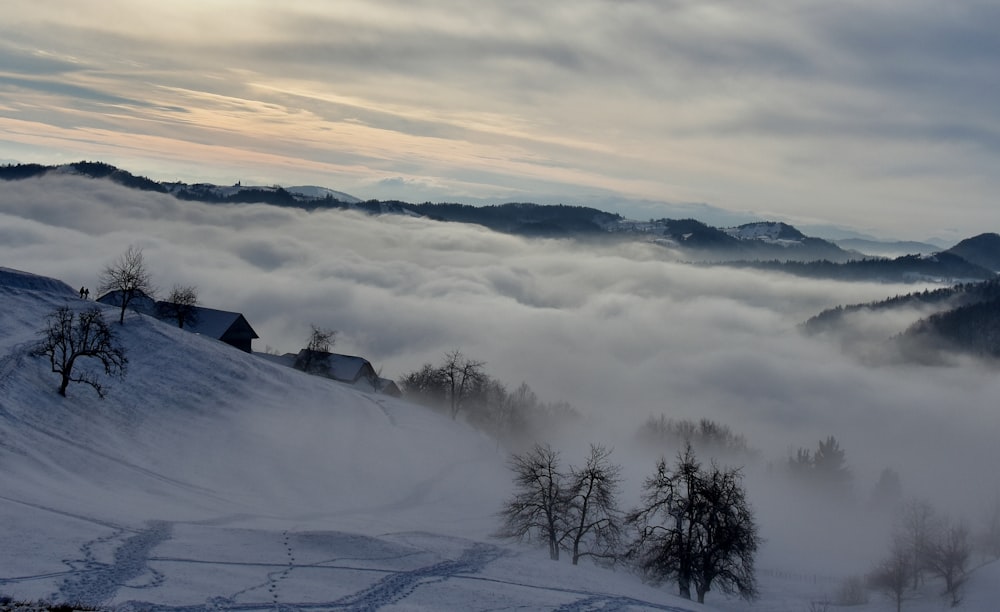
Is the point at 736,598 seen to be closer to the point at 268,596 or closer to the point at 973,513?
the point at 268,596

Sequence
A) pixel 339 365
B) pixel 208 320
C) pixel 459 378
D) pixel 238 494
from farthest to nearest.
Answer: pixel 339 365 → pixel 459 378 → pixel 208 320 → pixel 238 494

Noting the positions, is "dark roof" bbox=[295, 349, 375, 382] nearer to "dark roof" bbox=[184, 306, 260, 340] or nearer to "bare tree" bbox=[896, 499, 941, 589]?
"dark roof" bbox=[184, 306, 260, 340]

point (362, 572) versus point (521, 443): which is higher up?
point (362, 572)

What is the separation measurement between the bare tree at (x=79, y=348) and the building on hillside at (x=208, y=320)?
31.2 metres

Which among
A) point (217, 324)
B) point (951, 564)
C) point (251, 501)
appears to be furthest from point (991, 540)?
point (217, 324)

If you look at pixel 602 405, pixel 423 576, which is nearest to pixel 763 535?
pixel 423 576

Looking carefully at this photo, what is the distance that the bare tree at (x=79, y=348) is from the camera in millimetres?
51438

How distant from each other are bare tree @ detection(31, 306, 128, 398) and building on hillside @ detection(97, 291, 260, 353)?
31163 mm

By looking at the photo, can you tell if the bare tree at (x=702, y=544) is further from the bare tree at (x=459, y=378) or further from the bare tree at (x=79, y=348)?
the bare tree at (x=459, y=378)

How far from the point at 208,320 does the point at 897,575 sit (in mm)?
82696

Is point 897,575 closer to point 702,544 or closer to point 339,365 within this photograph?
point 702,544

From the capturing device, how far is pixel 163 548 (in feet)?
92.0

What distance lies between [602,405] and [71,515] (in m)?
169

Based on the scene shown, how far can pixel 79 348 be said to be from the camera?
181ft
